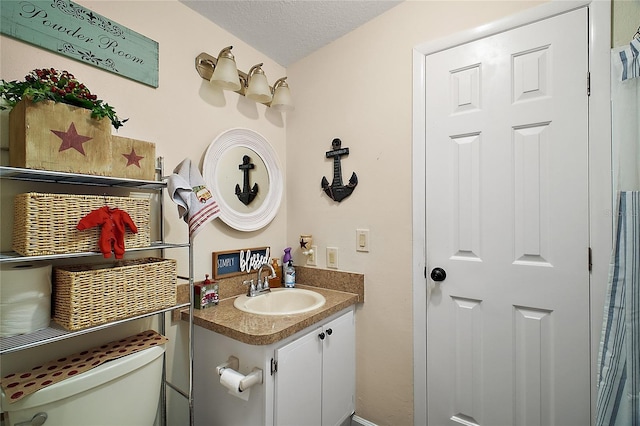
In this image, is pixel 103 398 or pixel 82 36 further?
pixel 82 36

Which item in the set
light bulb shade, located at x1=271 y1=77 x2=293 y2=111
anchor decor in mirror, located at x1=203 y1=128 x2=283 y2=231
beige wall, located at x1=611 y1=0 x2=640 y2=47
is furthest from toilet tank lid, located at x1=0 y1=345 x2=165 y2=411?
beige wall, located at x1=611 y1=0 x2=640 y2=47

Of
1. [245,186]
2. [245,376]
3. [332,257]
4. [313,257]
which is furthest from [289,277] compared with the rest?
[245,376]

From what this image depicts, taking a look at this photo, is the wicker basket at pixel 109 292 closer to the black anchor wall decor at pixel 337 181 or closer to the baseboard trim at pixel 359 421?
the black anchor wall decor at pixel 337 181

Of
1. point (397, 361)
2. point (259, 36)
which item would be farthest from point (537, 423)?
point (259, 36)

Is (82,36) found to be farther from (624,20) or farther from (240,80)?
(624,20)

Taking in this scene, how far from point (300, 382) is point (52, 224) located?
1107 mm

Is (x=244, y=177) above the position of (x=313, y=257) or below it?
above

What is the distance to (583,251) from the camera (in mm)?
1146

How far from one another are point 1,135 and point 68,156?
0.97 ft

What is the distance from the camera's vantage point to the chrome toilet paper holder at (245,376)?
3.59 ft

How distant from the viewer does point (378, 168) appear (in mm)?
1646

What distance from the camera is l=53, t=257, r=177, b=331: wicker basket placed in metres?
0.90

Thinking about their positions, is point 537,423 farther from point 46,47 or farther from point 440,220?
point 46,47

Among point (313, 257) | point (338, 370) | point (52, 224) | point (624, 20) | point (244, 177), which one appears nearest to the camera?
point (52, 224)
